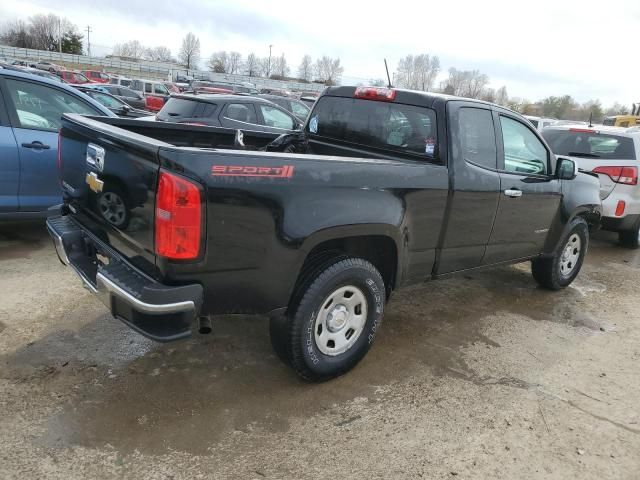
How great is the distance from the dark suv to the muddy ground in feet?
16.0

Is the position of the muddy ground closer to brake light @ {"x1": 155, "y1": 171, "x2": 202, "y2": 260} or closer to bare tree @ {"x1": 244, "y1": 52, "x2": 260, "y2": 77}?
brake light @ {"x1": 155, "y1": 171, "x2": 202, "y2": 260}

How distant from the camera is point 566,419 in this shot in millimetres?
3152

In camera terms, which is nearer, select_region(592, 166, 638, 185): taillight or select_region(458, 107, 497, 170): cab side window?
select_region(458, 107, 497, 170): cab side window

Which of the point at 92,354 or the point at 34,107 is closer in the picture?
the point at 92,354

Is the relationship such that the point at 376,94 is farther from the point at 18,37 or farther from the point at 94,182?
the point at 18,37

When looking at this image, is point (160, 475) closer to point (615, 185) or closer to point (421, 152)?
point (421, 152)

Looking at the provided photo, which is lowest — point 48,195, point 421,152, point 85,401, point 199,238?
point 85,401

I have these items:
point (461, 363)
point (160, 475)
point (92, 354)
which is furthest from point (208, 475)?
point (461, 363)

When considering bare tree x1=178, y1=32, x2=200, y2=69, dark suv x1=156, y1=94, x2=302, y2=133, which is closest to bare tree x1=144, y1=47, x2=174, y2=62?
bare tree x1=178, y1=32, x2=200, y2=69

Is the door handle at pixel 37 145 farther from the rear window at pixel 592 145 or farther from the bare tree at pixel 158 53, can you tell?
the bare tree at pixel 158 53

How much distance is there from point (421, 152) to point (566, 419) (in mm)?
1994

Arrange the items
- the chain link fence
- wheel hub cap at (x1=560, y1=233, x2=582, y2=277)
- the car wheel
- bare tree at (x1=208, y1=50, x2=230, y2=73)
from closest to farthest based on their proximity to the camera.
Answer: the car wheel < wheel hub cap at (x1=560, y1=233, x2=582, y2=277) < the chain link fence < bare tree at (x1=208, y1=50, x2=230, y2=73)

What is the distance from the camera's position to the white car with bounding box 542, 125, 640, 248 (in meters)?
6.87

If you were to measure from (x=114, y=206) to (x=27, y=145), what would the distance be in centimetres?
283
